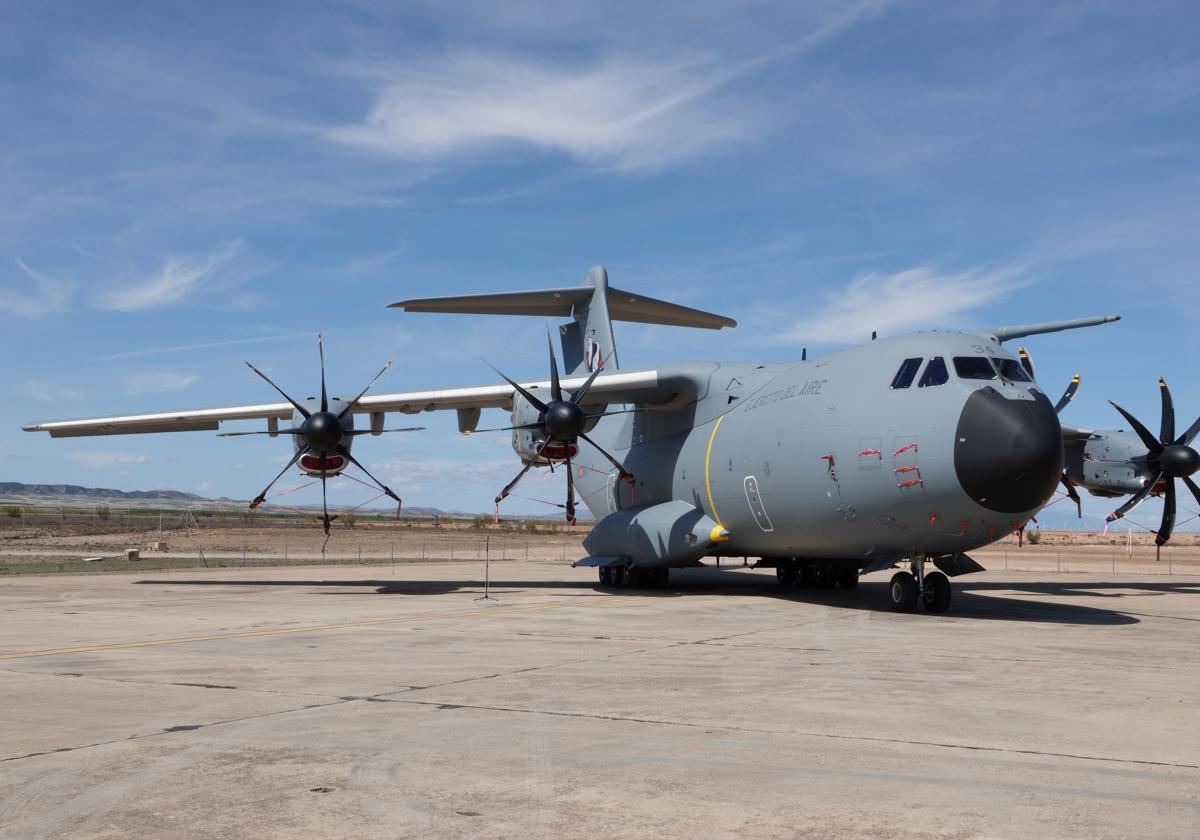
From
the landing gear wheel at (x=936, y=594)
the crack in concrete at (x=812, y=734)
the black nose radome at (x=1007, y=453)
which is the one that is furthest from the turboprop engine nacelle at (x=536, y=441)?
the crack in concrete at (x=812, y=734)

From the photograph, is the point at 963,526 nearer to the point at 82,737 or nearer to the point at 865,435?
the point at 865,435

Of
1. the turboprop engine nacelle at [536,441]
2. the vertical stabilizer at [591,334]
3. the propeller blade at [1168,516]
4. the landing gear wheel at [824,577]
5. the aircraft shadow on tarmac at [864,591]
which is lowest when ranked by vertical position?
the aircraft shadow on tarmac at [864,591]

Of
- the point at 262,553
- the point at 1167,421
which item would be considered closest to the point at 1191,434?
the point at 1167,421

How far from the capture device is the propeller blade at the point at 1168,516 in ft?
72.2

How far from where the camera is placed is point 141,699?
830 centimetres

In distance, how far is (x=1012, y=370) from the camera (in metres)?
15.7

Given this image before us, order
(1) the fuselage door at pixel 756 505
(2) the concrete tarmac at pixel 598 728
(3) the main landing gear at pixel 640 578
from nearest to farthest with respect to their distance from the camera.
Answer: (2) the concrete tarmac at pixel 598 728 < (1) the fuselage door at pixel 756 505 < (3) the main landing gear at pixel 640 578

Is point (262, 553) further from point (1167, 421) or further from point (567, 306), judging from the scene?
point (1167, 421)

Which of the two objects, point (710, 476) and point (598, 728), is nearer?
point (598, 728)

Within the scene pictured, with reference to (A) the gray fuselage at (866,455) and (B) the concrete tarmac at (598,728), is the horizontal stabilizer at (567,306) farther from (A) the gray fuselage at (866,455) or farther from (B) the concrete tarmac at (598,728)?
(B) the concrete tarmac at (598,728)

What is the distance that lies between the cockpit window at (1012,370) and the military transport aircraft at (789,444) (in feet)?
0.13

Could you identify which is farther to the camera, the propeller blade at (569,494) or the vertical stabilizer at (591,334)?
the vertical stabilizer at (591,334)

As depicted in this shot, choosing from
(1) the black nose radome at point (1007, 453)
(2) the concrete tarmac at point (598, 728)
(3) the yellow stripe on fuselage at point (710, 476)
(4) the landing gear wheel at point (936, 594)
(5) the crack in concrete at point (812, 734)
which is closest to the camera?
(2) the concrete tarmac at point (598, 728)

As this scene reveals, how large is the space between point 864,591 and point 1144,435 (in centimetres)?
667
